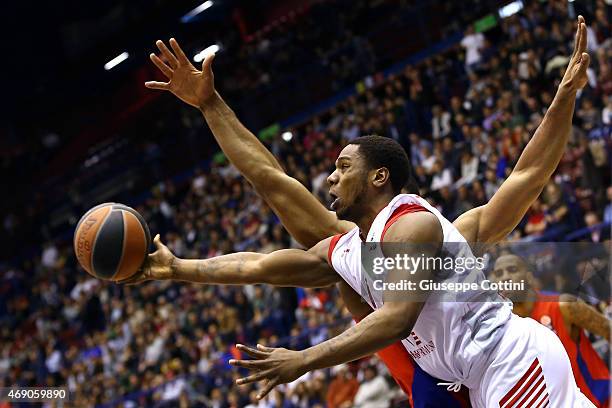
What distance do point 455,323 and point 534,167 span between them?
3.59ft

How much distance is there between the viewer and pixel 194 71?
505 cm

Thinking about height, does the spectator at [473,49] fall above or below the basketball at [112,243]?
below

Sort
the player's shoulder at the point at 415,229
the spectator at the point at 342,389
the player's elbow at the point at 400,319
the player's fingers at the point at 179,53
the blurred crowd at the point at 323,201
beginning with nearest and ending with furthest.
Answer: the player's elbow at the point at 400,319, the player's shoulder at the point at 415,229, the player's fingers at the point at 179,53, the spectator at the point at 342,389, the blurred crowd at the point at 323,201

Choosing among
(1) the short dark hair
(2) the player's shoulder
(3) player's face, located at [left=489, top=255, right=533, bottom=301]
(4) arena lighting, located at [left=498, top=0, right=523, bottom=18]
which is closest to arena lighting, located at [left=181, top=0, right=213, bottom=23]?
(4) arena lighting, located at [left=498, top=0, right=523, bottom=18]

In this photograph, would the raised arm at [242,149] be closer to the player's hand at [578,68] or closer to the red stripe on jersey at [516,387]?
the player's hand at [578,68]

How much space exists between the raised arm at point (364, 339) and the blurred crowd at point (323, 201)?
20.2ft

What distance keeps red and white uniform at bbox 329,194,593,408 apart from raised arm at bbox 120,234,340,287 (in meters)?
0.79

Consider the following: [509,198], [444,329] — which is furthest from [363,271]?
[509,198]

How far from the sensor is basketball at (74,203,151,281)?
4797 mm

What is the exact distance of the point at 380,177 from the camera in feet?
14.0

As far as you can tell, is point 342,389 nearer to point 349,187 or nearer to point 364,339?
point 349,187

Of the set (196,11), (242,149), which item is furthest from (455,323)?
(196,11)

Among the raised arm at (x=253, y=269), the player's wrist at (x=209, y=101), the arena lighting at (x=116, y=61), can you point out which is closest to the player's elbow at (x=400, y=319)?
the raised arm at (x=253, y=269)

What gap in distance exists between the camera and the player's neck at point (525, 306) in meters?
5.62
